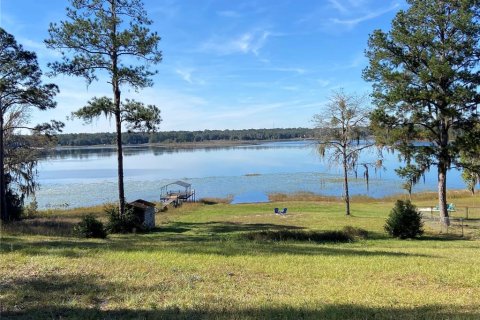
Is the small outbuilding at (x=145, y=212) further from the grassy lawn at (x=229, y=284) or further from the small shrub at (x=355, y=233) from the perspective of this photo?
the grassy lawn at (x=229, y=284)

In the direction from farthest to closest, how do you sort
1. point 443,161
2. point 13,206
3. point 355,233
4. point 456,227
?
1. point 13,206
2. point 443,161
3. point 456,227
4. point 355,233

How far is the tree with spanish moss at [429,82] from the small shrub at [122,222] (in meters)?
16.0

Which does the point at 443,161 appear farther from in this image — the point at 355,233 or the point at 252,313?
the point at 252,313

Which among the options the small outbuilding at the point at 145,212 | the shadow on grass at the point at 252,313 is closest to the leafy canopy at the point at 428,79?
the small outbuilding at the point at 145,212

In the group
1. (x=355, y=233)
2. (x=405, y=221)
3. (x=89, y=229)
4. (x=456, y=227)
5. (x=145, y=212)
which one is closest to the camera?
(x=89, y=229)

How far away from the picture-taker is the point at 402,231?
20.3 metres

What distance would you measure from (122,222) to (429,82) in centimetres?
1929

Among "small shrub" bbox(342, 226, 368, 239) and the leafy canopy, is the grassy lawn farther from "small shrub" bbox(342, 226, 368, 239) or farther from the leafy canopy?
the leafy canopy

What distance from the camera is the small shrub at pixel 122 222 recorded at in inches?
882

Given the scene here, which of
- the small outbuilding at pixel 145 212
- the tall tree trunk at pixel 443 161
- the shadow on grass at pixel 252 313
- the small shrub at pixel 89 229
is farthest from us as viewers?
the tall tree trunk at pixel 443 161

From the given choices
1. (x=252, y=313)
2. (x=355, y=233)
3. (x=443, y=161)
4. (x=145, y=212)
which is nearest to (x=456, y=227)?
(x=443, y=161)

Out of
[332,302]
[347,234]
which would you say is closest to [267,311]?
[332,302]

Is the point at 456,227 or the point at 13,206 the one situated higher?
the point at 13,206

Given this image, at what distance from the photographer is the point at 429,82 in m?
25.5
